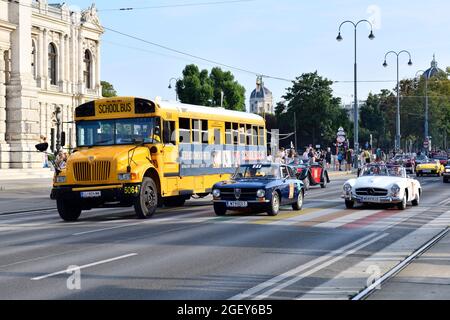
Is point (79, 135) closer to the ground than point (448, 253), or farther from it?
farther from it

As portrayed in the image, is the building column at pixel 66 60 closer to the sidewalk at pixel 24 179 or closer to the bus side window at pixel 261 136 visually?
the sidewalk at pixel 24 179

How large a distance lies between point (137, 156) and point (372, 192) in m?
6.93

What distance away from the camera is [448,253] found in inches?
453

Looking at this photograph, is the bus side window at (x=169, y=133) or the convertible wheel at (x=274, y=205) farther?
the bus side window at (x=169, y=133)

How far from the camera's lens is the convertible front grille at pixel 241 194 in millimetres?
17875

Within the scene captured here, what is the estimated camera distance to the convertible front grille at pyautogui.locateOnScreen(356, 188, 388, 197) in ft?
66.2

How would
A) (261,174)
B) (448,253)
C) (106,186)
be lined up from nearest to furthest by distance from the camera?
(448,253) < (106,186) < (261,174)

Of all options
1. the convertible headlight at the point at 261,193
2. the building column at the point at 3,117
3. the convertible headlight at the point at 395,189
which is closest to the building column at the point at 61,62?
the building column at the point at 3,117

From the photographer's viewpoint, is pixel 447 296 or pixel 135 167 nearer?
pixel 447 296

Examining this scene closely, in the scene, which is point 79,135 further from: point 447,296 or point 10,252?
point 447,296

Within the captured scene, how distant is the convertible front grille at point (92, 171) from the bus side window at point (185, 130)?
3478mm
